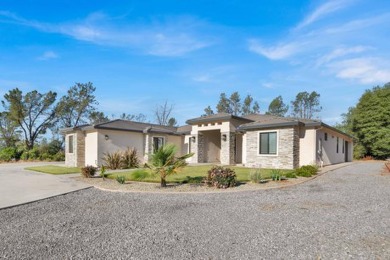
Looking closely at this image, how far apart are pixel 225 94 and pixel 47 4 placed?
4470 centimetres

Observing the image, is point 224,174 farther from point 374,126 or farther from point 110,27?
point 374,126

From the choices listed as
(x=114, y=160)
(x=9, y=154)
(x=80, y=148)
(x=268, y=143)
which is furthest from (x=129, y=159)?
(x=9, y=154)

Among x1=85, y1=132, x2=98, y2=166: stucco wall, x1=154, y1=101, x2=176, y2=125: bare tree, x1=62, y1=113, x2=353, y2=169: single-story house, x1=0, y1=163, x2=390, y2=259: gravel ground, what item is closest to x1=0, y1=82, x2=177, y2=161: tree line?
x1=154, y1=101, x2=176, y2=125: bare tree

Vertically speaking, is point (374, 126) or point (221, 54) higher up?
point (221, 54)

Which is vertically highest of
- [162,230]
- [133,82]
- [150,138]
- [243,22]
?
[243,22]

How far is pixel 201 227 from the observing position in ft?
18.3

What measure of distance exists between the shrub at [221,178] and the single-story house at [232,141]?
5248mm

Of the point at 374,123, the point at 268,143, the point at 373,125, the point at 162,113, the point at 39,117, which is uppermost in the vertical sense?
the point at 162,113

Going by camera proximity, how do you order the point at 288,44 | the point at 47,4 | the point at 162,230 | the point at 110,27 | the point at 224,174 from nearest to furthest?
the point at 162,230
the point at 224,174
the point at 47,4
the point at 110,27
the point at 288,44

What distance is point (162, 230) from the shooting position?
541 centimetres

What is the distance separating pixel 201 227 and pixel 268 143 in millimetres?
13520

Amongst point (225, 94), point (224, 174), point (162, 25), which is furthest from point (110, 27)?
point (225, 94)

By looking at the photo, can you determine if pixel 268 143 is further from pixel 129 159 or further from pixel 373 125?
pixel 373 125

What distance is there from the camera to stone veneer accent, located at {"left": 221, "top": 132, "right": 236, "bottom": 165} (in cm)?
2097
